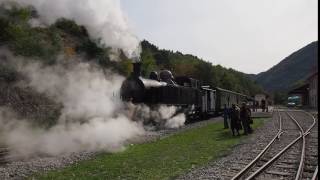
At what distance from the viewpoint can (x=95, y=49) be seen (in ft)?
82.9

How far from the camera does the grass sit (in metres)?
12.2

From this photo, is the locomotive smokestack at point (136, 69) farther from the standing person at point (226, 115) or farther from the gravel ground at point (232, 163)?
the gravel ground at point (232, 163)

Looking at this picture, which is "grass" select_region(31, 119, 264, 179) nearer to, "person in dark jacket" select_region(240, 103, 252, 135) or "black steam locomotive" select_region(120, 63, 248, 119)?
"person in dark jacket" select_region(240, 103, 252, 135)

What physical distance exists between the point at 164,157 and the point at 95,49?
11327 millimetres

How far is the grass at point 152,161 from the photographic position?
12.2 m

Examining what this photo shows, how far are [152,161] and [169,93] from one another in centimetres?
1422

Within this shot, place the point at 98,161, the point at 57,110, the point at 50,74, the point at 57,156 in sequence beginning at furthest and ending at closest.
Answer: the point at 57,110 → the point at 50,74 → the point at 57,156 → the point at 98,161

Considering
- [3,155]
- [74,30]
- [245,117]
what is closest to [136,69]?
[74,30]

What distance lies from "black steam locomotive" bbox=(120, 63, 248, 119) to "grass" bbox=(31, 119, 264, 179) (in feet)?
18.2

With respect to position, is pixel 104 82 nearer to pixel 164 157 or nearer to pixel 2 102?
pixel 2 102

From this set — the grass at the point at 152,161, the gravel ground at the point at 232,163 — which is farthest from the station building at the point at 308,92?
the gravel ground at the point at 232,163

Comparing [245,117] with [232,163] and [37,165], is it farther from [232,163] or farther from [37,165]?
[37,165]

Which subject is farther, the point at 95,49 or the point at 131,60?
the point at 131,60

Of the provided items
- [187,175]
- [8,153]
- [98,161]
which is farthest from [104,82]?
[187,175]
